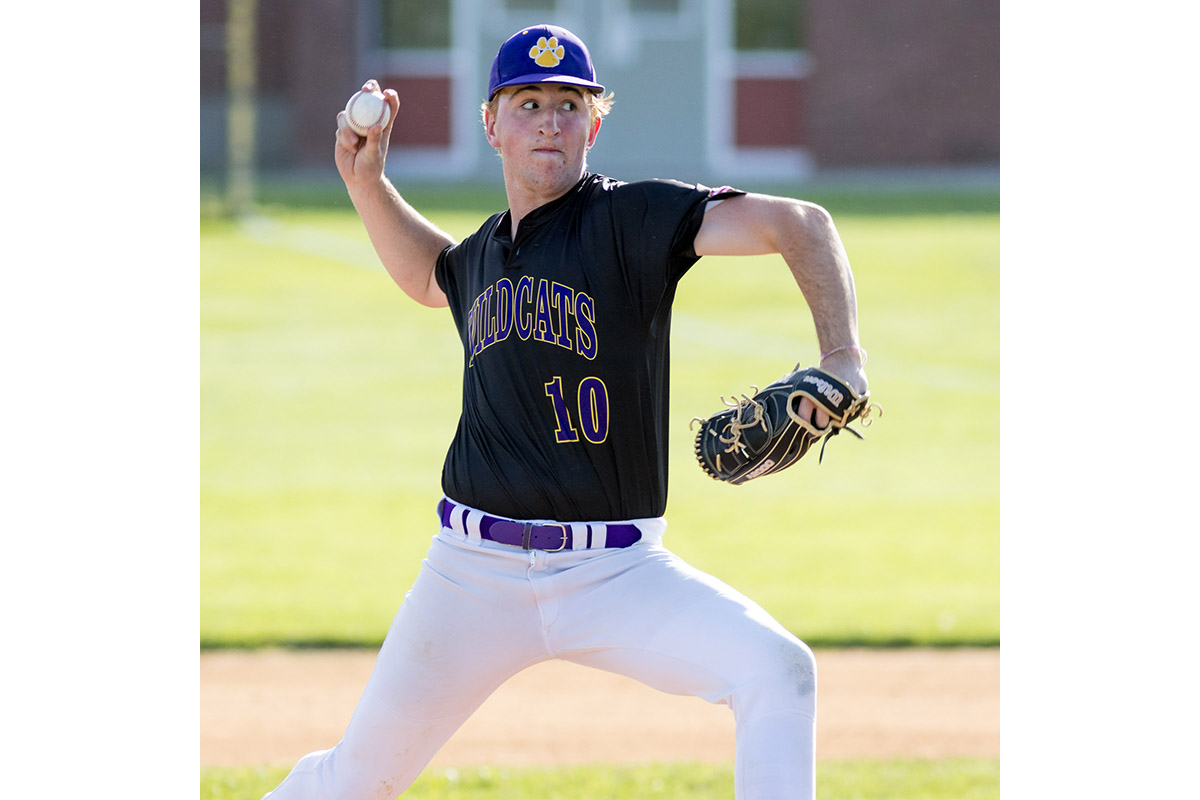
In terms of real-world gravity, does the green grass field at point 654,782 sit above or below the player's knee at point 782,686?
below

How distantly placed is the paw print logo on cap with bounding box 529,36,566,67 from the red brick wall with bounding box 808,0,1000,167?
23530 millimetres

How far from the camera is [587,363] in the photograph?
11.1 ft

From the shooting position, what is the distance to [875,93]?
25.9 meters

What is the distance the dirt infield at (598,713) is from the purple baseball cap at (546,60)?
115 inches

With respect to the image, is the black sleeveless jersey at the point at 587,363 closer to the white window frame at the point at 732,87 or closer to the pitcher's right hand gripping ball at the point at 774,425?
the pitcher's right hand gripping ball at the point at 774,425

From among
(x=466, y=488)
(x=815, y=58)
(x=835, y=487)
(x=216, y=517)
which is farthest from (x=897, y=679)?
(x=815, y=58)

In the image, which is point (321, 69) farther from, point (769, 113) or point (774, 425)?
point (774, 425)

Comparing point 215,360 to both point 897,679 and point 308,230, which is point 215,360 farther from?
point 897,679

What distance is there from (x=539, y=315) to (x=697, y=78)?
941 inches

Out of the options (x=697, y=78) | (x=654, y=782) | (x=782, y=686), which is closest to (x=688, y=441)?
(x=654, y=782)

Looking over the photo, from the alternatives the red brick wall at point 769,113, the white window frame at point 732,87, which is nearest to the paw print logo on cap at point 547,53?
the white window frame at point 732,87

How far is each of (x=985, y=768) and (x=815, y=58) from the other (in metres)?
22.5

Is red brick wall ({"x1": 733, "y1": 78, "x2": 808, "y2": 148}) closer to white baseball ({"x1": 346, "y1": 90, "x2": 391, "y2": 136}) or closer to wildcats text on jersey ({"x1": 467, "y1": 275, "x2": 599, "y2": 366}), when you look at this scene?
white baseball ({"x1": 346, "y1": 90, "x2": 391, "y2": 136})

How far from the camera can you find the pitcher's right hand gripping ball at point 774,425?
302 centimetres
